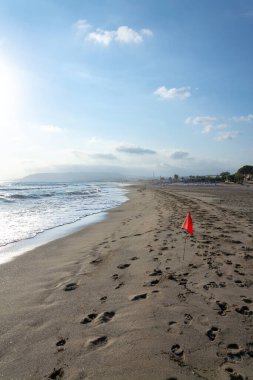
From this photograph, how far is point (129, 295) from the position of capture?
17.5 feet

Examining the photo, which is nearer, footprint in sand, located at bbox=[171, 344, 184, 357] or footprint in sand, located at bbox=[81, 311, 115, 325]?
footprint in sand, located at bbox=[171, 344, 184, 357]

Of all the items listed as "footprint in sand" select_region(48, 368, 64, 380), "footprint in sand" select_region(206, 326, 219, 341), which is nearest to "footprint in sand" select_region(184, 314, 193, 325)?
"footprint in sand" select_region(206, 326, 219, 341)

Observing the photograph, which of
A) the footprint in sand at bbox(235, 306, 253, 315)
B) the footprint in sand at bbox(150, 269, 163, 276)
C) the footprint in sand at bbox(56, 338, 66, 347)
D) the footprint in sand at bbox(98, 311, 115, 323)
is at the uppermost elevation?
the footprint in sand at bbox(150, 269, 163, 276)

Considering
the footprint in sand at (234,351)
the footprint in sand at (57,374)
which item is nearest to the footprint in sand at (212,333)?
the footprint in sand at (234,351)

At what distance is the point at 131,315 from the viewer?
14.9ft

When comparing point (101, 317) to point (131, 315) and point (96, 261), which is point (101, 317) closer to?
point (131, 315)

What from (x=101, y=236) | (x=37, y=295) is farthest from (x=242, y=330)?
(x=101, y=236)

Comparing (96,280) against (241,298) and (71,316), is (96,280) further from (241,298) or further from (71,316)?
(241,298)

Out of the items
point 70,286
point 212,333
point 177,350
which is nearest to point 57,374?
point 177,350

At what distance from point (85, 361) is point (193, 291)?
2.60 metres

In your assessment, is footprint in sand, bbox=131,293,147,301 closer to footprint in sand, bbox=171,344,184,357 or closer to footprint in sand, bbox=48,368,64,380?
footprint in sand, bbox=171,344,184,357

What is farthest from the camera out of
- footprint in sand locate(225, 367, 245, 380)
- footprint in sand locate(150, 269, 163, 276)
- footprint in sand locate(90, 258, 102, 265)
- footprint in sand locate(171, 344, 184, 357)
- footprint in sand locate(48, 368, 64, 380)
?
footprint in sand locate(90, 258, 102, 265)

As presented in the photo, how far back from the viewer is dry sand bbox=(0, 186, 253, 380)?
3383mm

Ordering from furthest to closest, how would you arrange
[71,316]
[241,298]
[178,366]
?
1. [241,298]
2. [71,316]
3. [178,366]
